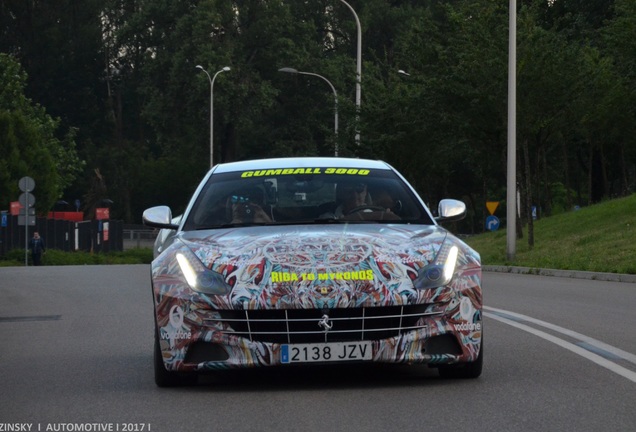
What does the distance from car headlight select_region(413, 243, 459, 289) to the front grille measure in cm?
16

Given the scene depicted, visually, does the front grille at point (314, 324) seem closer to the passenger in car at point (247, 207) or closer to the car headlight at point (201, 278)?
the car headlight at point (201, 278)

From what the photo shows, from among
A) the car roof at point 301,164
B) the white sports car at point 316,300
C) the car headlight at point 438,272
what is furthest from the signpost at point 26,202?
the car headlight at point 438,272

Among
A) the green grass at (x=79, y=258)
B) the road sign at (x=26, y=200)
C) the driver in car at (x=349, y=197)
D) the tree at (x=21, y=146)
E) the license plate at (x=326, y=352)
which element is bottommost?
the green grass at (x=79, y=258)

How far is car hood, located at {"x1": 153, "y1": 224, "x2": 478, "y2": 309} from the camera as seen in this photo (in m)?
8.27

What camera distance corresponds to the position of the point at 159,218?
10.4 meters

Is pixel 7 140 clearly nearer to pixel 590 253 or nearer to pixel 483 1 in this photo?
pixel 483 1

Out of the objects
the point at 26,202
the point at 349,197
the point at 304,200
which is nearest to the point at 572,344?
the point at 349,197

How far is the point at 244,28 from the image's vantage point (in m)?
80.0

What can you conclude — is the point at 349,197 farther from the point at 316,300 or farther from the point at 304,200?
the point at 316,300

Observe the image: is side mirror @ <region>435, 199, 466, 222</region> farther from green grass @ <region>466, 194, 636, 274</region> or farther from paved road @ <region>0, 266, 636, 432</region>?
green grass @ <region>466, 194, 636, 274</region>

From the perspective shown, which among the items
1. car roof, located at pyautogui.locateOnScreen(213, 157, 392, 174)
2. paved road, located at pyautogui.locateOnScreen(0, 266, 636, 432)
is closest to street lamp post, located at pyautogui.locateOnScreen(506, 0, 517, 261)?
paved road, located at pyautogui.locateOnScreen(0, 266, 636, 432)

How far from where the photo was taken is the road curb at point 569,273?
85.3ft

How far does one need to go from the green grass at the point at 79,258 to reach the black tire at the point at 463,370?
4519 cm

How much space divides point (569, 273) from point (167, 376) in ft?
67.5
